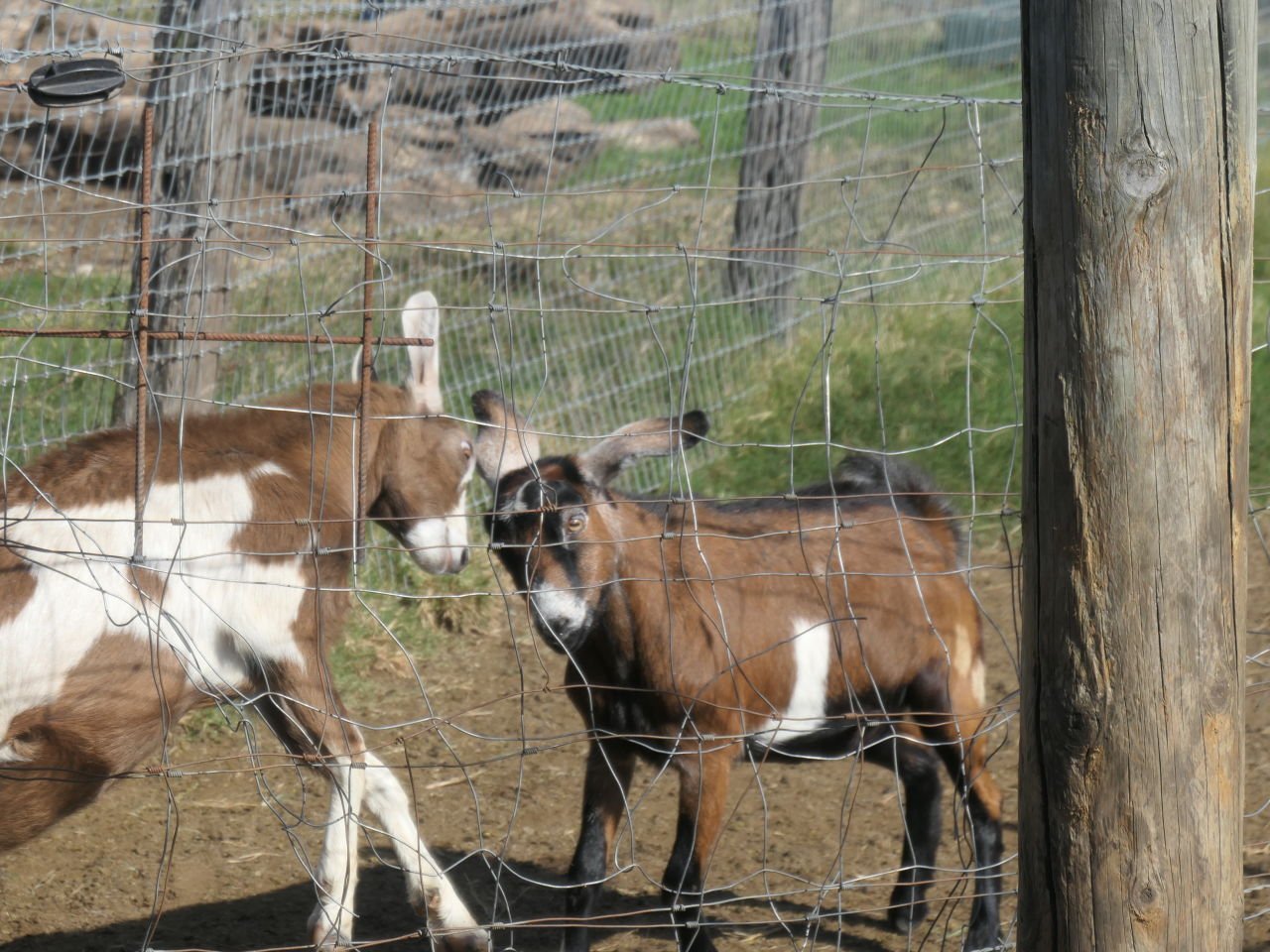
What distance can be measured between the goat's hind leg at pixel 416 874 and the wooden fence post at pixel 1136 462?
83.3 inches

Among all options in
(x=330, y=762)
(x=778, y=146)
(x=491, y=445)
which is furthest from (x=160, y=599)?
(x=778, y=146)

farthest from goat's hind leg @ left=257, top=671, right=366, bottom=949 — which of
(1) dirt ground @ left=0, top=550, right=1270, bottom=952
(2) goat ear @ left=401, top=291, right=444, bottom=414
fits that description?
(2) goat ear @ left=401, top=291, right=444, bottom=414

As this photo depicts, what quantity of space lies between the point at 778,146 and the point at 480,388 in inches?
101

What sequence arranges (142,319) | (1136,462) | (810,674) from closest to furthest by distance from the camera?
(1136,462) → (142,319) → (810,674)

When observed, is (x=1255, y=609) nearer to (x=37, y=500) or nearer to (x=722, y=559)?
(x=722, y=559)

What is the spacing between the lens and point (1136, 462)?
206 centimetres

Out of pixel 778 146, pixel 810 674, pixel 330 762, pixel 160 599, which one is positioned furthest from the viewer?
pixel 778 146

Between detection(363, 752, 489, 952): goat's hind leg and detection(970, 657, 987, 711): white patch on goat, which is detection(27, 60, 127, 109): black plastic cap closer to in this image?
detection(363, 752, 489, 952): goat's hind leg

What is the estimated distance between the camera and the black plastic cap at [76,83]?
2875 mm

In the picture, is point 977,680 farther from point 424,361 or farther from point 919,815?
point 424,361

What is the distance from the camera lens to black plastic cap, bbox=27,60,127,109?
113 inches

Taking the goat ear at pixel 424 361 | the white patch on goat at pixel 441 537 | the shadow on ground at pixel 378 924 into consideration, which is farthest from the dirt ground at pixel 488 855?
the goat ear at pixel 424 361

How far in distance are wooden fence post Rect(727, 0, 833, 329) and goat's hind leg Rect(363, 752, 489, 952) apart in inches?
183

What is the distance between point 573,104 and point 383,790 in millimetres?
5970
